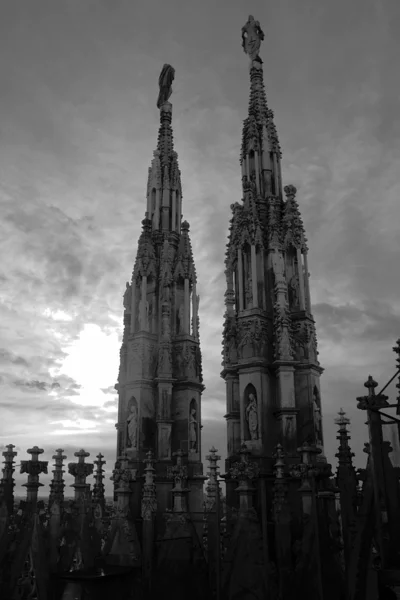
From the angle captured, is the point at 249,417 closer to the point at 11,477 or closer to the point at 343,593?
the point at 343,593

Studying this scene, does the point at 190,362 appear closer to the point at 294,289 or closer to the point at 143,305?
the point at 143,305

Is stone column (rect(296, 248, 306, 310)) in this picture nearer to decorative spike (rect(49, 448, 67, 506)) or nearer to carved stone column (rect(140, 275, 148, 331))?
carved stone column (rect(140, 275, 148, 331))

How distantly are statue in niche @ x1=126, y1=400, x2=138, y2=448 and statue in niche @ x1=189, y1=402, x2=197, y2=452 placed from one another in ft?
8.01

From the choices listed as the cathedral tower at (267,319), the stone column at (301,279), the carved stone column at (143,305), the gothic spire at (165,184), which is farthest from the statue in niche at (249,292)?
the gothic spire at (165,184)

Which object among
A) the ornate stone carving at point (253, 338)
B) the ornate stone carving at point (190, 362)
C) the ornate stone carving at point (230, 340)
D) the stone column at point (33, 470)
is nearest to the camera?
the stone column at point (33, 470)

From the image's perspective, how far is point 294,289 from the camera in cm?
2056

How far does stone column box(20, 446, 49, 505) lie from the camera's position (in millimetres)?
16844

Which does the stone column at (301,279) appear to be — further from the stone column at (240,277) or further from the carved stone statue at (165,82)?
the carved stone statue at (165,82)

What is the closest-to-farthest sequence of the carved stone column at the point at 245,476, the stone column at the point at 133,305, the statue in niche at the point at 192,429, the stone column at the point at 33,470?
the carved stone column at the point at 245,476
the stone column at the point at 33,470
the statue in niche at the point at 192,429
the stone column at the point at 133,305

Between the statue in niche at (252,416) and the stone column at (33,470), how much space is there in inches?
270

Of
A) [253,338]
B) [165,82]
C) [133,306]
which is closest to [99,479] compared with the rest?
[133,306]

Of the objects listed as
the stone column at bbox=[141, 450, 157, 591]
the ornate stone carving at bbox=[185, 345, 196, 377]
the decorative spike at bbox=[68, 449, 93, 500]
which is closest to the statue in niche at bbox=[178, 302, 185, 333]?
the ornate stone carving at bbox=[185, 345, 196, 377]

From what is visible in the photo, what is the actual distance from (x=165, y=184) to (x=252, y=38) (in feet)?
26.5

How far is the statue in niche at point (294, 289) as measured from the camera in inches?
803
